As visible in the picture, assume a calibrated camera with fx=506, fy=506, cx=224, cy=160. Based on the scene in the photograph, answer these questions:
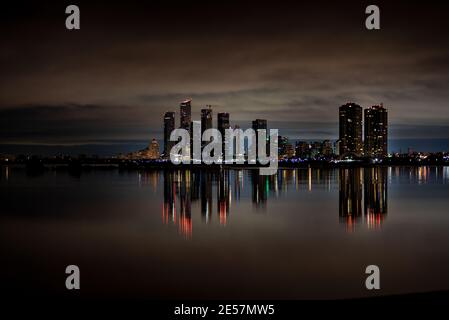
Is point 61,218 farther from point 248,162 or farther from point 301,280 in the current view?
point 248,162

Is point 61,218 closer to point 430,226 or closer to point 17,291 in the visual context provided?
point 17,291

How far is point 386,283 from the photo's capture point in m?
12.7

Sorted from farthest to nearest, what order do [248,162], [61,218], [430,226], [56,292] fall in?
[248,162] < [61,218] < [430,226] < [56,292]

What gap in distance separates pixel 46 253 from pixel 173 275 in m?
5.73

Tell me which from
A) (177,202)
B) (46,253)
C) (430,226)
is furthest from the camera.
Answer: (177,202)

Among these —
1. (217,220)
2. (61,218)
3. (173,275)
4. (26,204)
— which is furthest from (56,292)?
(26,204)

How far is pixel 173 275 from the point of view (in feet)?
45.2

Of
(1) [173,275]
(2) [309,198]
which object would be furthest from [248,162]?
(1) [173,275]
